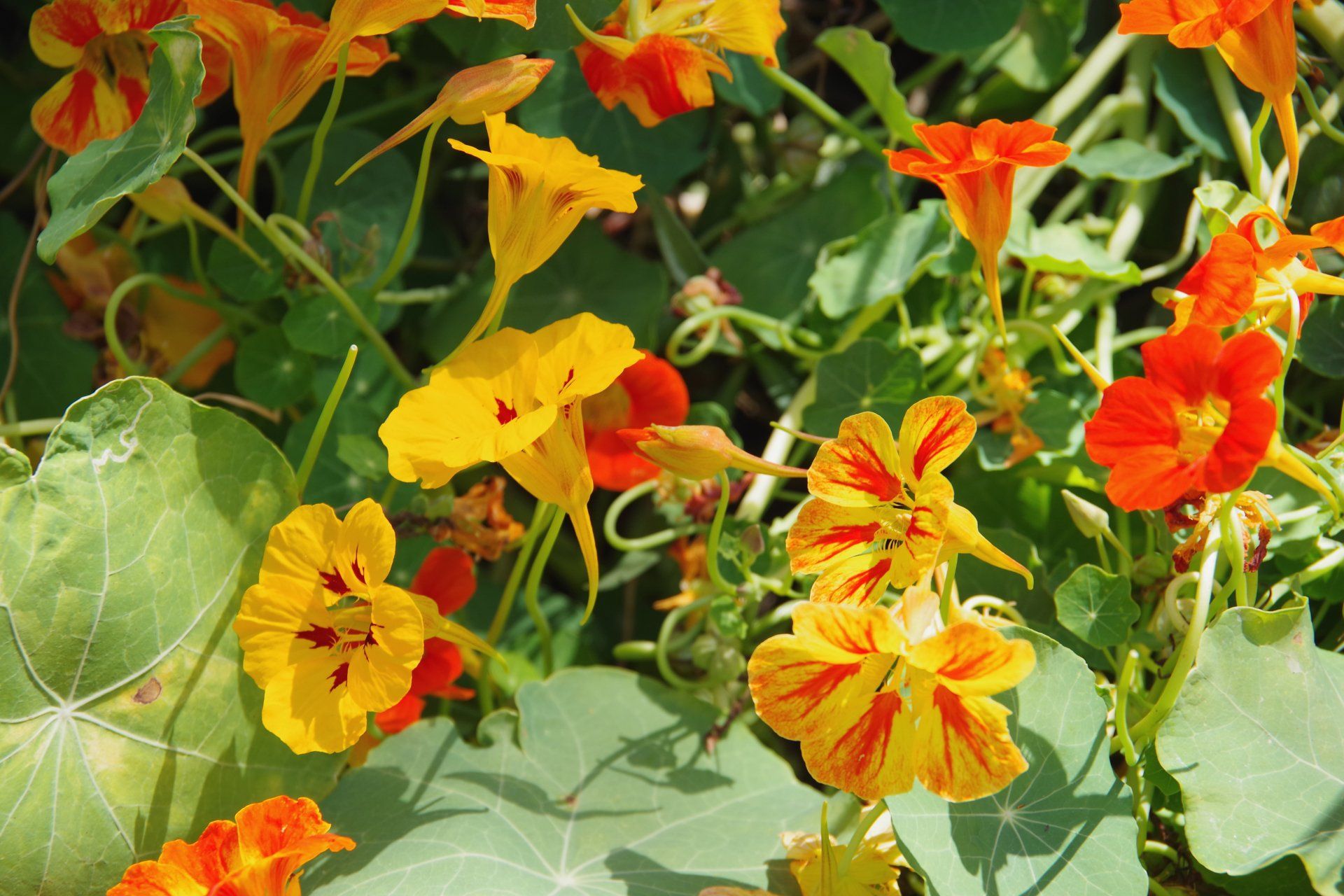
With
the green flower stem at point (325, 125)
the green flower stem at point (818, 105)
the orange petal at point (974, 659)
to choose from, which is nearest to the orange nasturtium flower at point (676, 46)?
the green flower stem at point (818, 105)

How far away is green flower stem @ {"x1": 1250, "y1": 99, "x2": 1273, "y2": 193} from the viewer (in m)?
0.79

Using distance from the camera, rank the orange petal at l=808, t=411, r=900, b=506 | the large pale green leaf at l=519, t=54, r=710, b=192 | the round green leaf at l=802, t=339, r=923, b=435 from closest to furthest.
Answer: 1. the orange petal at l=808, t=411, r=900, b=506
2. the round green leaf at l=802, t=339, r=923, b=435
3. the large pale green leaf at l=519, t=54, r=710, b=192

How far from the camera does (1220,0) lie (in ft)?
2.35

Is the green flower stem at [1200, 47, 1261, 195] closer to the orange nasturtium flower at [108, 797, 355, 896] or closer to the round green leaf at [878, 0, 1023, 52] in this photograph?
the round green leaf at [878, 0, 1023, 52]

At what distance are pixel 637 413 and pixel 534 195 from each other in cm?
36

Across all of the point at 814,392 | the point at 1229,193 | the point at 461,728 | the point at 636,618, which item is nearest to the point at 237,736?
the point at 461,728

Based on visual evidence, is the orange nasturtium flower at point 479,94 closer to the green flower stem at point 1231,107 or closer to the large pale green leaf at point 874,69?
the large pale green leaf at point 874,69

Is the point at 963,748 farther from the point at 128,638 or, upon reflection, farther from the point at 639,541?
the point at 128,638

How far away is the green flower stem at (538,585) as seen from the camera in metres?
0.78

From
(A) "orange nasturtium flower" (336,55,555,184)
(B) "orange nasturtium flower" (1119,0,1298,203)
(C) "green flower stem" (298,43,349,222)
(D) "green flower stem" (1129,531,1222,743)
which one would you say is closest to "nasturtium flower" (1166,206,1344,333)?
(B) "orange nasturtium flower" (1119,0,1298,203)

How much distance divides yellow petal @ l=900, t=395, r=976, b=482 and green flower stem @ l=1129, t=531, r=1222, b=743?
0.22 m

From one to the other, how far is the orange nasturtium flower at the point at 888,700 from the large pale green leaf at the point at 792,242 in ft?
1.93

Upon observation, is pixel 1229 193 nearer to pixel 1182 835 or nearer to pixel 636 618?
pixel 1182 835

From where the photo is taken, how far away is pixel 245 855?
68 centimetres
